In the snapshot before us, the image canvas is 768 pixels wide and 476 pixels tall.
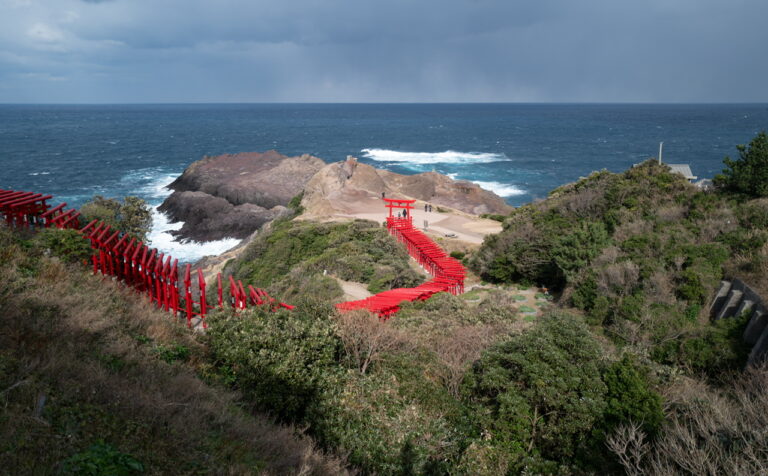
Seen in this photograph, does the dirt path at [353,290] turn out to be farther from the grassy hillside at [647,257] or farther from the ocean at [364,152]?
the ocean at [364,152]

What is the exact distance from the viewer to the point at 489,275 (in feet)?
71.4

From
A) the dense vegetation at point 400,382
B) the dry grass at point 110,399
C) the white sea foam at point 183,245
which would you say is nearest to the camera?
the dry grass at point 110,399

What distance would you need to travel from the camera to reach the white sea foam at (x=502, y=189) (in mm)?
62912

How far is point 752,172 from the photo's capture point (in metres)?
20.2

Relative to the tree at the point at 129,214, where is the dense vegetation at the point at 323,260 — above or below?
below

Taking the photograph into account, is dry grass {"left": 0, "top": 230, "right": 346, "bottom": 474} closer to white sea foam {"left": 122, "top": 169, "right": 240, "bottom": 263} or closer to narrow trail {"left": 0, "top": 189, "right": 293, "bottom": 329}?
narrow trail {"left": 0, "top": 189, "right": 293, "bottom": 329}

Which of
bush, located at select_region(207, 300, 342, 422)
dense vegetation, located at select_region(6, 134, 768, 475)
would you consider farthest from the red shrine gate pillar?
bush, located at select_region(207, 300, 342, 422)

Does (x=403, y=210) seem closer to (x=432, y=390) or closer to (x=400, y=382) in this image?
(x=400, y=382)

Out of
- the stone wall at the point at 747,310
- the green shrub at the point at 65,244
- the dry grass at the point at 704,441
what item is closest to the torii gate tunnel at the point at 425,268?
the green shrub at the point at 65,244

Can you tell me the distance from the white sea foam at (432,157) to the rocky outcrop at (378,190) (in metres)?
37.5

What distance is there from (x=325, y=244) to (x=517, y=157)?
7326 cm

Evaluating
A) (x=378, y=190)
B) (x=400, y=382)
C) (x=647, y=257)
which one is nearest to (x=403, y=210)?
(x=378, y=190)

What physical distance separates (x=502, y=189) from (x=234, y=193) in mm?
32594

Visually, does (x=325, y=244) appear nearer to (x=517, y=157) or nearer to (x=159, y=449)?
(x=159, y=449)
